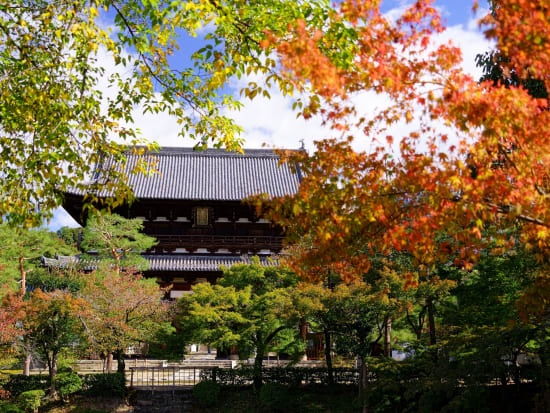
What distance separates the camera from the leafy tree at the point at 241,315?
17.3 metres

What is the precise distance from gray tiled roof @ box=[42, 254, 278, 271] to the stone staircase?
22.1 ft

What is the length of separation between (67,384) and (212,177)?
14.1m

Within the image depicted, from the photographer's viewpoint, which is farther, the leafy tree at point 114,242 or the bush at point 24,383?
the leafy tree at point 114,242

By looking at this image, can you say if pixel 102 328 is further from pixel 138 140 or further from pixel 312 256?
pixel 312 256

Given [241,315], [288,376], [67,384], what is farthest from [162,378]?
[241,315]

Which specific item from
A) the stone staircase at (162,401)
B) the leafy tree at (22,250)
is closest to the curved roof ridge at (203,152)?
the leafy tree at (22,250)

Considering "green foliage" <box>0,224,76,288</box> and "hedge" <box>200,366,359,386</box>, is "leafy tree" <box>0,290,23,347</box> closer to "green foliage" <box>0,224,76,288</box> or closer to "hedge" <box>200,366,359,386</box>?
"green foliage" <box>0,224,76,288</box>

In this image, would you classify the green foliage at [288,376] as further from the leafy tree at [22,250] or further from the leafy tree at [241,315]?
the leafy tree at [22,250]

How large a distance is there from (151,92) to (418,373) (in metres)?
10.1

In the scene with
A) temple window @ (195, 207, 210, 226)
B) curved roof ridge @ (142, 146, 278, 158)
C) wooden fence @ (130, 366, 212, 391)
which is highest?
curved roof ridge @ (142, 146, 278, 158)

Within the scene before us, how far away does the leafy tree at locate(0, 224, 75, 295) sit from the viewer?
74.5ft

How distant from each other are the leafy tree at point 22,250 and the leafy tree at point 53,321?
5579 mm

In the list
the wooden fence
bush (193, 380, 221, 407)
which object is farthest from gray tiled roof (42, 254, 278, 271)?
bush (193, 380, 221, 407)

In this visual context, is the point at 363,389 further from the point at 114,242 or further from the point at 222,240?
the point at 222,240
